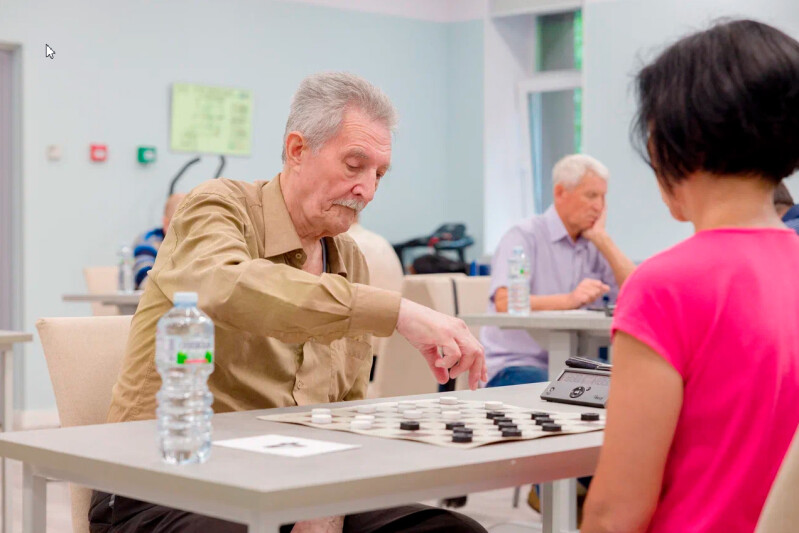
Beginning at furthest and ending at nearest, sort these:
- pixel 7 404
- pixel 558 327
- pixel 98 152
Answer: pixel 98 152
pixel 558 327
pixel 7 404

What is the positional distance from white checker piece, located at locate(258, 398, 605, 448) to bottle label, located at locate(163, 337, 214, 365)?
0.27 metres

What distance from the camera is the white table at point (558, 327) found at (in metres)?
3.52

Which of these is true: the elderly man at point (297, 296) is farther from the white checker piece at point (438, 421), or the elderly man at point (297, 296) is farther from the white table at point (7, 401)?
the white table at point (7, 401)

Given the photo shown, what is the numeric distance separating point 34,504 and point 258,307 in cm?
41

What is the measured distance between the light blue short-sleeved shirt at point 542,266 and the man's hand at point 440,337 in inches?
98.5

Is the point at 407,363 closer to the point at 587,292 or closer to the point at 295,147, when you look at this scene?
the point at 587,292

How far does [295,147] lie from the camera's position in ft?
6.57

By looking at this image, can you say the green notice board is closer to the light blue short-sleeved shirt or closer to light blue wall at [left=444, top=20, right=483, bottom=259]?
light blue wall at [left=444, top=20, right=483, bottom=259]

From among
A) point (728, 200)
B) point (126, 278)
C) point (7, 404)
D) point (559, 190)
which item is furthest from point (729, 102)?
point (126, 278)

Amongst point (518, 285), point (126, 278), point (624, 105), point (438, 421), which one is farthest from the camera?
point (624, 105)

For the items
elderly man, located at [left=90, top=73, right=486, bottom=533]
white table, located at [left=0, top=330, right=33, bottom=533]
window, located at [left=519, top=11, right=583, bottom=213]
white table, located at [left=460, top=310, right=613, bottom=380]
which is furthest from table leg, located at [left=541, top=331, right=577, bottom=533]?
window, located at [left=519, top=11, right=583, bottom=213]

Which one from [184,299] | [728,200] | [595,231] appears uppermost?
[728,200]

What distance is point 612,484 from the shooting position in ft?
3.83

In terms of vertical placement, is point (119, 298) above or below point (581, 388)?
A: below
